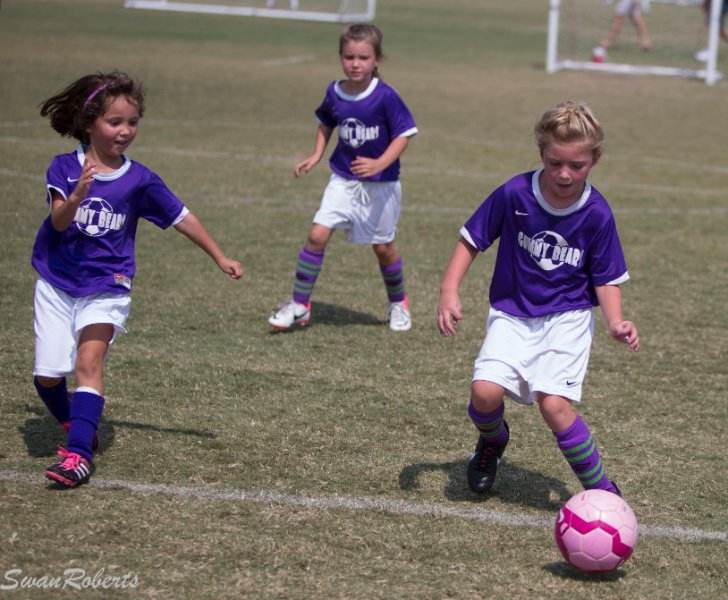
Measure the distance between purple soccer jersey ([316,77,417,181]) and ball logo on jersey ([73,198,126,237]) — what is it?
106 inches

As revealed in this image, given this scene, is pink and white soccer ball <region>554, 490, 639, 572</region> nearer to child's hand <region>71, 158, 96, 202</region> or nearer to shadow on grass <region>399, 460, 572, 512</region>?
shadow on grass <region>399, 460, 572, 512</region>

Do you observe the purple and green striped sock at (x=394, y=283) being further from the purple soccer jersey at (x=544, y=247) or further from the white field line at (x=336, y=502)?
the white field line at (x=336, y=502)

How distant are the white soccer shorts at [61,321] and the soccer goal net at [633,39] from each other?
17.6 metres

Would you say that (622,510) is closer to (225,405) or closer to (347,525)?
(347,525)

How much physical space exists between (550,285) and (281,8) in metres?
25.8

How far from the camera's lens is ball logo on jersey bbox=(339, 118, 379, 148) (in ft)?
23.8

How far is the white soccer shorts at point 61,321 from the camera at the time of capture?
4.66 meters

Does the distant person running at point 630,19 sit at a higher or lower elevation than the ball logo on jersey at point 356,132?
higher

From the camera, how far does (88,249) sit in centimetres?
473

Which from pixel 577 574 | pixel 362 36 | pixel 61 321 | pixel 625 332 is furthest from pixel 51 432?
pixel 362 36

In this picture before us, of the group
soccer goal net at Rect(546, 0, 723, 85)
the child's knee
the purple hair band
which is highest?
soccer goal net at Rect(546, 0, 723, 85)

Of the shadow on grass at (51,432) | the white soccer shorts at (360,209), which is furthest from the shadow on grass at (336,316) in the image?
the shadow on grass at (51,432)

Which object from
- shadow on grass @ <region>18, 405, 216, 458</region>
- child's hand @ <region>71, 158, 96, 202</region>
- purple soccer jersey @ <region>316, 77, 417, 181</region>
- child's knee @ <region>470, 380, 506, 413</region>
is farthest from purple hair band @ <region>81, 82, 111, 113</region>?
purple soccer jersey @ <region>316, 77, 417, 181</region>

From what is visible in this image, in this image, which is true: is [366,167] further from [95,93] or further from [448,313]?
[448,313]
